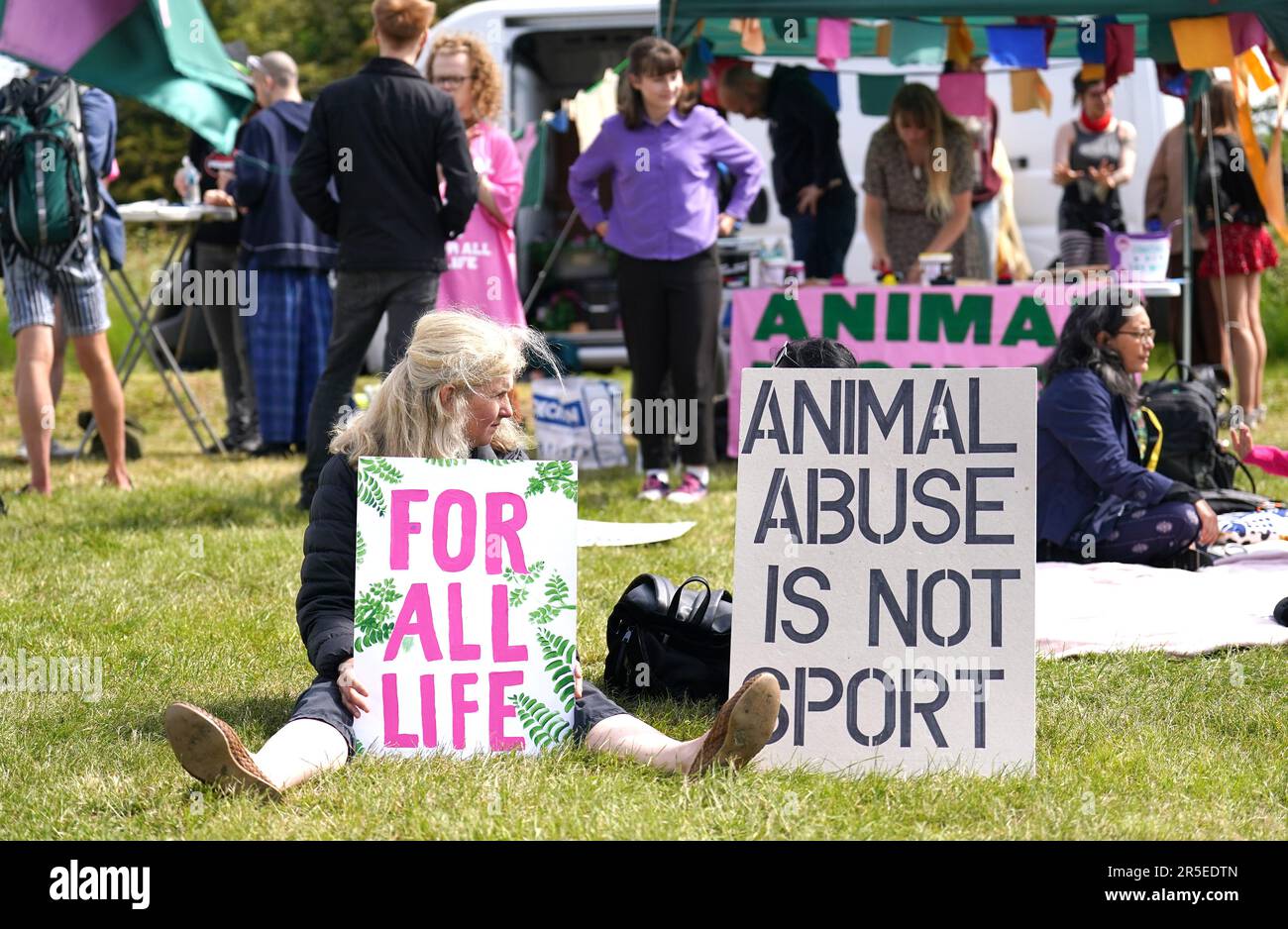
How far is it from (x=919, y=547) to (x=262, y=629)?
2.08m

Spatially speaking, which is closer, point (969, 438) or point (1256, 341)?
point (969, 438)

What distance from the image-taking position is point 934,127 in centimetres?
825

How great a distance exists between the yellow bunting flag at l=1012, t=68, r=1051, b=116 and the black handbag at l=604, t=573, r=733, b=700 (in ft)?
20.1

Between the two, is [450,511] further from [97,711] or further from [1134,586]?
[1134,586]

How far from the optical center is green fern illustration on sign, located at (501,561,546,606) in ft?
11.3

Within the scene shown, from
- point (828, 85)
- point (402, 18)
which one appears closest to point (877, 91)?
point (828, 85)

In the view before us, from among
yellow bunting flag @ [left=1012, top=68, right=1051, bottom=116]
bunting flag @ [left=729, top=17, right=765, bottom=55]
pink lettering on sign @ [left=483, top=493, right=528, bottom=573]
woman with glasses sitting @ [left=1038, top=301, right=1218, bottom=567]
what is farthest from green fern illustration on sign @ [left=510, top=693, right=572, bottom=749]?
yellow bunting flag @ [left=1012, top=68, right=1051, bottom=116]

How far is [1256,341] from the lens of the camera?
29.7 ft

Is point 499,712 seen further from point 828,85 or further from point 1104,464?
point 828,85

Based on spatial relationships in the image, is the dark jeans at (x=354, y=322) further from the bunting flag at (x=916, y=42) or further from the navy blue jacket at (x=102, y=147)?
the bunting flag at (x=916, y=42)

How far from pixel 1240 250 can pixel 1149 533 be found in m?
3.98

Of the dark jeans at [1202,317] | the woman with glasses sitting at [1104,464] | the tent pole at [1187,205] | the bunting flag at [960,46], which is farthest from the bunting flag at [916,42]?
the woman with glasses sitting at [1104,464]

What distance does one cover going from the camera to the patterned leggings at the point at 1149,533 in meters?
5.41
